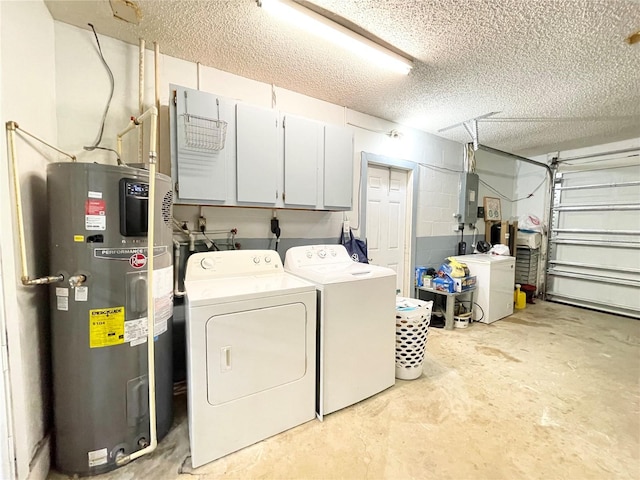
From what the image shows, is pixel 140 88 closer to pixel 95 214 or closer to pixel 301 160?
pixel 95 214

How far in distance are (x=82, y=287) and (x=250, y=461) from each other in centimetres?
126

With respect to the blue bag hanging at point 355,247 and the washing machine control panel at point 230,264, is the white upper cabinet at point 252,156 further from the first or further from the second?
the blue bag hanging at point 355,247

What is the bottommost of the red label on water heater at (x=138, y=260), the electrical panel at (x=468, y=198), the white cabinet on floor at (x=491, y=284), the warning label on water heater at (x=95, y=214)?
the white cabinet on floor at (x=491, y=284)

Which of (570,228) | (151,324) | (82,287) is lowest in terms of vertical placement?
(151,324)

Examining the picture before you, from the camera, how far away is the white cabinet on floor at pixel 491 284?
355 cm

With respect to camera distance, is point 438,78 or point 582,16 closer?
point 582,16

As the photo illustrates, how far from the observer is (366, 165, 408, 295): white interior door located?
10.9ft

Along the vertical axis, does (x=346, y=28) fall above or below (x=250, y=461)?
above

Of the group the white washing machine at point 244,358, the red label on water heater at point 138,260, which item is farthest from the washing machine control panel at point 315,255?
the red label on water heater at point 138,260

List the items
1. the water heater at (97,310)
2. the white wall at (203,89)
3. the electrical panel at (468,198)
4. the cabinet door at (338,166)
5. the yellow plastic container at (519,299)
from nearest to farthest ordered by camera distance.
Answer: the water heater at (97,310) → the white wall at (203,89) → the cabinet door at (338,166) → the electrical panel at (468,198) → the yellow plastic container at (519,299)

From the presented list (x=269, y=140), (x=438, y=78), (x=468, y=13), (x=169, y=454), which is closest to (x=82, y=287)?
(x=169, y=454)

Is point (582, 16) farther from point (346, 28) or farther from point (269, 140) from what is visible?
point (269, 140)

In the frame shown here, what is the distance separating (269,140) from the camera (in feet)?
7.16

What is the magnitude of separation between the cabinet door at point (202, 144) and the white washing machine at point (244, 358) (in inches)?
19.5
